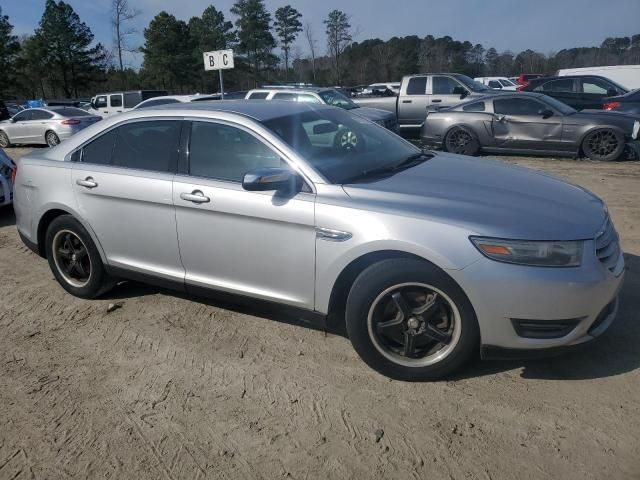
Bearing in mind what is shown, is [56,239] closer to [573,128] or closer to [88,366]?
[88,366]

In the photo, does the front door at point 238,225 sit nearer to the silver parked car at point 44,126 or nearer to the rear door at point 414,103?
the rear door at point 414,103

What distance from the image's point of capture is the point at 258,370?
326 centimetres

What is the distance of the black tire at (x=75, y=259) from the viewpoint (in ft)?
13.7

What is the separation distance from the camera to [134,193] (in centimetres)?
379

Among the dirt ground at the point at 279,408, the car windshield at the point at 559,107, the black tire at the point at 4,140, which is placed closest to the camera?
the dirt ground at the point at 279,408

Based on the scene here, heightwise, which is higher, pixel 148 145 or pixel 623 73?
pixel 623 73

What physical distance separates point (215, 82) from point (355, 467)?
54.7 metres

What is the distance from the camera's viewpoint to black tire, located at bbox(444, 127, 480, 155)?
11.0 m

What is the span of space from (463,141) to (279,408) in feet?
30.6

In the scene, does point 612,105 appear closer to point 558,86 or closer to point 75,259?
point 558,86

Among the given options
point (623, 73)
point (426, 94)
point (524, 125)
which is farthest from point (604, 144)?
point (623, 73)

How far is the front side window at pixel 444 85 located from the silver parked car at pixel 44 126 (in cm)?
1044

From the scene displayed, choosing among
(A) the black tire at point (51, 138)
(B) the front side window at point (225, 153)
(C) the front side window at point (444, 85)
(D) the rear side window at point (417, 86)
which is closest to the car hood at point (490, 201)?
(B) the front side window at point (225, 153)

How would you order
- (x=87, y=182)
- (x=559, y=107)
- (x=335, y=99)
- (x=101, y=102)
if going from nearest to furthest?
1. (x=87, y=182)
2. (x=559, y=107)
3. (x=335, y=99)
4. (x=101, y=102)
